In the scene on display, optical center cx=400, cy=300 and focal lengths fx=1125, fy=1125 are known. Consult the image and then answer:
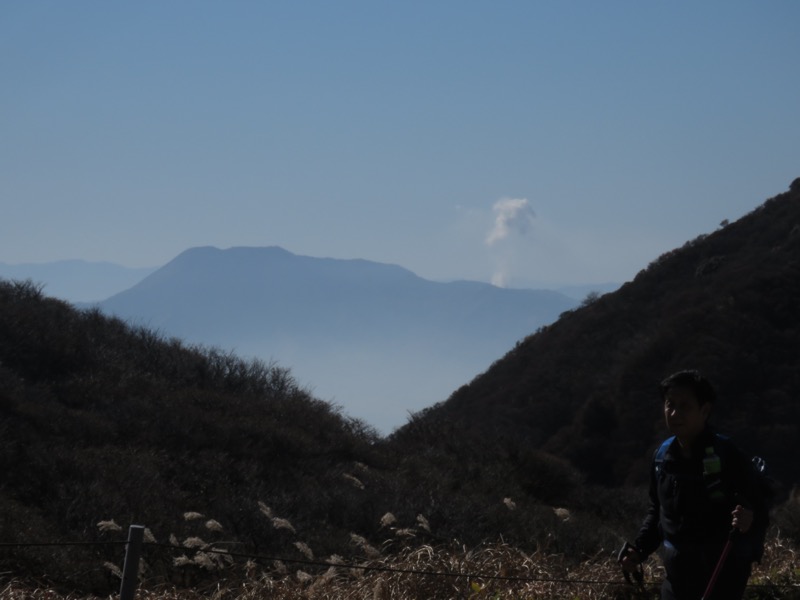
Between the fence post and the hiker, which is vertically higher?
the hiker

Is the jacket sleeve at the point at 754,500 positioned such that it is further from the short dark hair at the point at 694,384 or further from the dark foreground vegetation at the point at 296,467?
the dark foreground vegetation at the point at 296,467

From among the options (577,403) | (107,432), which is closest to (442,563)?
(107,432)

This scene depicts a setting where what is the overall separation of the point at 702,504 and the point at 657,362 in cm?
2944

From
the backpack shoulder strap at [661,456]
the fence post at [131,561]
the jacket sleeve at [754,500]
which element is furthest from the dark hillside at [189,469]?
the jacket sleeve at [754,500]

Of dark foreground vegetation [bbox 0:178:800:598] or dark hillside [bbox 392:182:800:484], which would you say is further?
dark hillside [bbox 392:182:800:484]

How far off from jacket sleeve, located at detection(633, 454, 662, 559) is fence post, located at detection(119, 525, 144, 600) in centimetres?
234

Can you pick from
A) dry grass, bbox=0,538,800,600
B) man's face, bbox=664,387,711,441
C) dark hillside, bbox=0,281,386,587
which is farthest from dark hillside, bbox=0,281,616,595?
man's face, bbox=664,387,711,441

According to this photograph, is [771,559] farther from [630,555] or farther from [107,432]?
[107,432]

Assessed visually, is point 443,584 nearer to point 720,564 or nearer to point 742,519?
point 720,564

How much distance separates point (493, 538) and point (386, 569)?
6.30 m

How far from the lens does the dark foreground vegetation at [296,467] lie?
28.3ft

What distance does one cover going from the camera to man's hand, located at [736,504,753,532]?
468cm

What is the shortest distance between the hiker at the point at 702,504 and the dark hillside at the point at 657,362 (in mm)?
16138

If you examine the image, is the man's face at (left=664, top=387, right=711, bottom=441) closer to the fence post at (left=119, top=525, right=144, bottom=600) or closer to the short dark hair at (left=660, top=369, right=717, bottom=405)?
the short dark hair at (left=660, top=369, right=717, bottom=405)
